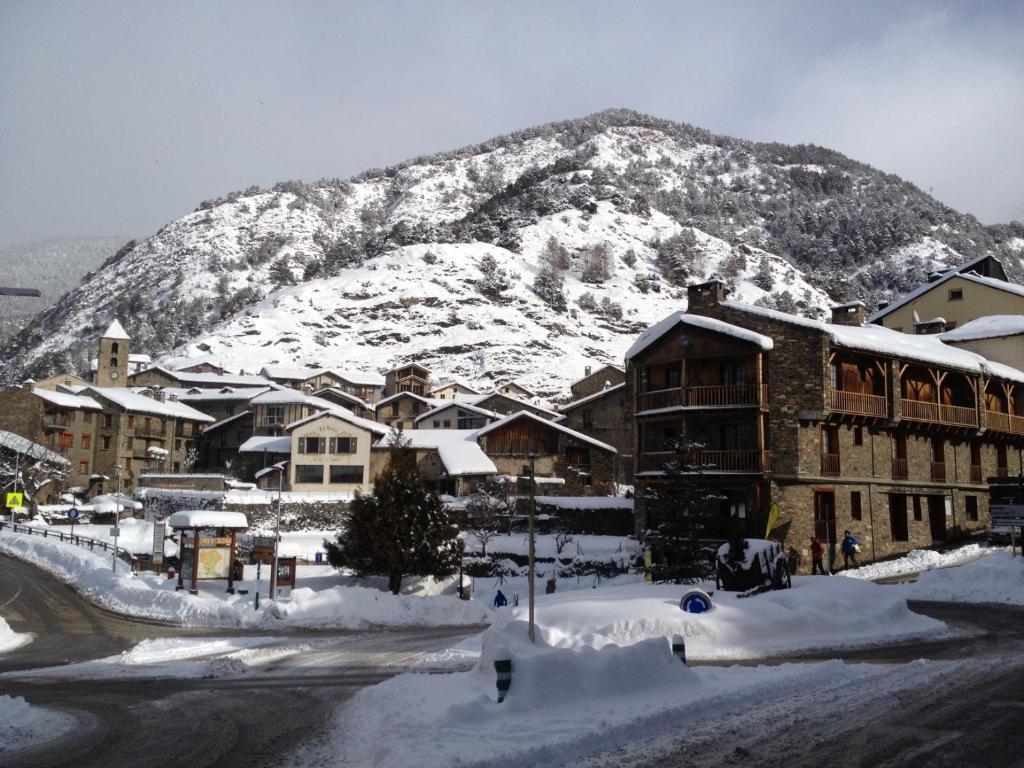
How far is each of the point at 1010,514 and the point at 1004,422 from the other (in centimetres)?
1493

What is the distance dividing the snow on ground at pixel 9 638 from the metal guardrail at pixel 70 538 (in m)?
15.7

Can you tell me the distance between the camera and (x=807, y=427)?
127 ft

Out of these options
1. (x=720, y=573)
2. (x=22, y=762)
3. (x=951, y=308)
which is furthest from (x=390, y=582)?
(x=951, y=308)

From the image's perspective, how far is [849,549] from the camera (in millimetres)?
37500

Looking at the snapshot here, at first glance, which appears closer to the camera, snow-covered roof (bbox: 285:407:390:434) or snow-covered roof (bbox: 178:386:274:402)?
snow-covered roof (bbox: 285:407:390:434)

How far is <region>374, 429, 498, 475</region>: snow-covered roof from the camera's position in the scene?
58875 mm

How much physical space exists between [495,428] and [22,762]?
52.2 metres

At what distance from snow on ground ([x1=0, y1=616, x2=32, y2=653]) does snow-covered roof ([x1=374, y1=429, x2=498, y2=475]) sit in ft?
102

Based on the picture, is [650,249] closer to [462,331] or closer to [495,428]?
[462,331]

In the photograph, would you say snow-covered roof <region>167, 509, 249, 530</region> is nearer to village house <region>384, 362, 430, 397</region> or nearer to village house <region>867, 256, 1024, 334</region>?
village house <region>867, 256, 1024, 334</region>

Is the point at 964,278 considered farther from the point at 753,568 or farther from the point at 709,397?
the point at 753,568

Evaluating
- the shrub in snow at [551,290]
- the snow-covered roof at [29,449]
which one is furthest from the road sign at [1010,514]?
the shrub in snow at [551,290]

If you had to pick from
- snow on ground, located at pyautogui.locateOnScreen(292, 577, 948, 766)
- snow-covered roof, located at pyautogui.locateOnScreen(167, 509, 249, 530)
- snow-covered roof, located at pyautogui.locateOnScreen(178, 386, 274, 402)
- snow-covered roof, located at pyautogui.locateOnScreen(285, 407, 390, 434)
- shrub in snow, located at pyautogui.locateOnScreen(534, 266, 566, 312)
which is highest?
shrub in snow, located at pyautogui.locateOnScreen(534, 266, 566, 312)

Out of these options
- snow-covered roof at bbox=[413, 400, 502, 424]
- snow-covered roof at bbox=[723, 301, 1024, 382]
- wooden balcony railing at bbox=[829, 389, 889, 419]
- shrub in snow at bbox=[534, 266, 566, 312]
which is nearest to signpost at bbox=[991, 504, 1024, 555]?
wooden balcony railing at bbox=[829, 389, 889, 419]
